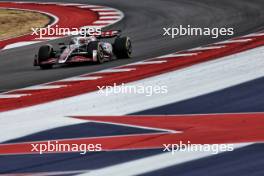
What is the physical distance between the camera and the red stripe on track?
35.0 feet

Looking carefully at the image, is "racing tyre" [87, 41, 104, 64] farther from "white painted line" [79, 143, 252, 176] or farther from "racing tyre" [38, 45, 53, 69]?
"white painted line" [79, 143, 252, 176]

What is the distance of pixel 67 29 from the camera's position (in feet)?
78.0

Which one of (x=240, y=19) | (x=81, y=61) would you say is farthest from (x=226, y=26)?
(x=81, y=61)

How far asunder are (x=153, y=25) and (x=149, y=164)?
1366cm

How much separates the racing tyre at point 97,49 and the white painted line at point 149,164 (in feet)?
22.9

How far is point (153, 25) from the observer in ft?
76.3

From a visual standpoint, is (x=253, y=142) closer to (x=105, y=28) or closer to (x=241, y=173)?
(x=241, y=173)

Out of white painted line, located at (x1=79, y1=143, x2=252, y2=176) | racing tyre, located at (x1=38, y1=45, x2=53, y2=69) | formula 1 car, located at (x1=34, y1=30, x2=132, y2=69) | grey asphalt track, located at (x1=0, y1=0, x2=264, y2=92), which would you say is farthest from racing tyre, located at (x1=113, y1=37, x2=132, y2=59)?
white painted line, located at (x1=79, y1=143, x2=252, y2=176)

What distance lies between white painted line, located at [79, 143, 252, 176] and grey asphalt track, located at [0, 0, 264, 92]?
6.35m

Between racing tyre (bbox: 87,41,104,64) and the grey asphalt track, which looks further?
the grey asphalt track

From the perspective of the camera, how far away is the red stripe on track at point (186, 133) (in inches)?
420

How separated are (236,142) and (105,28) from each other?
44.1ft

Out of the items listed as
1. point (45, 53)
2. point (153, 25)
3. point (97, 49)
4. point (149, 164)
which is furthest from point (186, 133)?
point (153, 25)

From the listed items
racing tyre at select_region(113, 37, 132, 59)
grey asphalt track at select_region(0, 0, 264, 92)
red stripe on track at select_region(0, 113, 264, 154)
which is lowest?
grey asphalt track at select_region(0, 0, 264, 92)
